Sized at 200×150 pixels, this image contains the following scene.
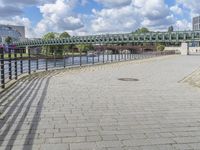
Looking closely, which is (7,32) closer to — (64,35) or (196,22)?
(64,35)

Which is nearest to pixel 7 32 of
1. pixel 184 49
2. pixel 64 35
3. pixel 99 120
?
pixel 64 35

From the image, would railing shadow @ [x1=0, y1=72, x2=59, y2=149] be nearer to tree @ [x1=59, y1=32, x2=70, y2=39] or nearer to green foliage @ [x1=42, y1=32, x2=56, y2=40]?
green foliage @ [x1=42, y1=32, x2=56, y2=40]

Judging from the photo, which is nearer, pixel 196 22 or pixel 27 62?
pixel 27 62

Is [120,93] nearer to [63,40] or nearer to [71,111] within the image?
[71,111]

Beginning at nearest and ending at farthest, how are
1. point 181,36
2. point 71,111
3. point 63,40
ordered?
point 71,111 < point 181,36 < point 63,40

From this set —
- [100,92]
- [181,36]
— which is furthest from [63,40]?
[100,92]

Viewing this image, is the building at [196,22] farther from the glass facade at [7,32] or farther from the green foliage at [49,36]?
the glass facade at [7,32]

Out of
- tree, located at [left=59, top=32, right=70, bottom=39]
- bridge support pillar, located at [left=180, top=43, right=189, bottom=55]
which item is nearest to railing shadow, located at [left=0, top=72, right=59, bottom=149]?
bridge support pillar, located at [left=180, top=43, right=189, bottom=55]

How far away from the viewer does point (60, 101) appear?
843 cm

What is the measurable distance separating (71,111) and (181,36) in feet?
317

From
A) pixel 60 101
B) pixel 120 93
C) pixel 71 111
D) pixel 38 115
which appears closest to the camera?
pixel 38 115

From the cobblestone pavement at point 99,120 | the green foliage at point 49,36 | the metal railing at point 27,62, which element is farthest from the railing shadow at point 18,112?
the green foliage at point 49,36

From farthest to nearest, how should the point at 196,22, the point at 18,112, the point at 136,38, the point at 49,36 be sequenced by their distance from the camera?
1. the point at 196,22
2. the point at 49,36
3. the point at 136,38
4. the point at 18,112

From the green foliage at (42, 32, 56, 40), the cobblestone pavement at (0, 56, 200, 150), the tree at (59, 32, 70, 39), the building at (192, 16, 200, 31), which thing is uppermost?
the building at (192, 16, 200, 31)
